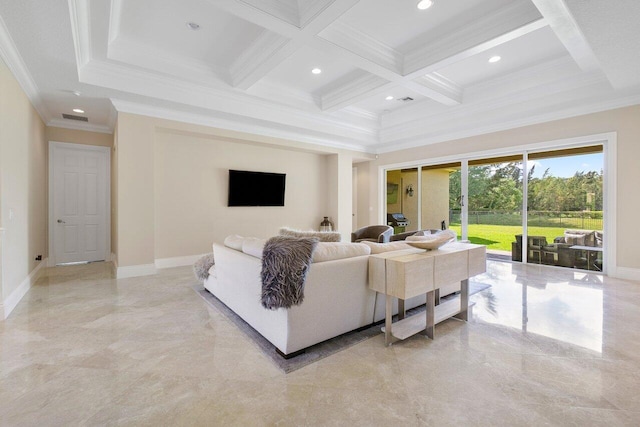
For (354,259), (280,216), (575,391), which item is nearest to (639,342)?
(575,391)

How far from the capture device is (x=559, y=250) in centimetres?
504

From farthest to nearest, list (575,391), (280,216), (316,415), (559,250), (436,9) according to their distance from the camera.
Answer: (280,216) → (559,250) → (436,9) → (575,391) → (316,415)

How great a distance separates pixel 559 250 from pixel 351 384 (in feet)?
17.1

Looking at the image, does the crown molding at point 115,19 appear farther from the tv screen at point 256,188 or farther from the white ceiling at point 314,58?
the tv screen at point 256,188

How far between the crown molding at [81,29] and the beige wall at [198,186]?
1108 millimetres

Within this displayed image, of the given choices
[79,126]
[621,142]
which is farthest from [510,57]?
[79,126]

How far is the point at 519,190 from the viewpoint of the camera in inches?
215

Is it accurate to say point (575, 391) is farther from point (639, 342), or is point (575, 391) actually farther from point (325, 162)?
point (325, 162)

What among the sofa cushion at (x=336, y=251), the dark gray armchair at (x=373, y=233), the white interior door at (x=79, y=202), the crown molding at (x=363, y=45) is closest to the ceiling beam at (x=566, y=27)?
the crown molding at (x=363, y=45)

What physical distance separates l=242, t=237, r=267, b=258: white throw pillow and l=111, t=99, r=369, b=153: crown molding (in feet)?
10.7

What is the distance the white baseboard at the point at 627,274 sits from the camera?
416 centimetres

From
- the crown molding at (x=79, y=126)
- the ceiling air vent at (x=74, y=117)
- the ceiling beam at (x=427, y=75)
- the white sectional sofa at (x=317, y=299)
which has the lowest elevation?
the white sectional sofa at (x=317, y=299)

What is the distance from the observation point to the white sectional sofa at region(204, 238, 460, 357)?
208 centimetres

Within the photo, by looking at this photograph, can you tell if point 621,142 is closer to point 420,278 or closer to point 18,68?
point 420,278
